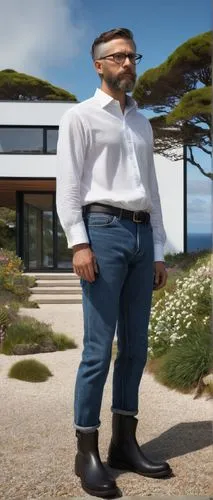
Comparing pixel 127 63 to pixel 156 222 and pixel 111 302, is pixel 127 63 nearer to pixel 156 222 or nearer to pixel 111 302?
pixel 156 222

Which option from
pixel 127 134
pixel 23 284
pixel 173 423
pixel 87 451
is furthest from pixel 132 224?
pixel 23 284

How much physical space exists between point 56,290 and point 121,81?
10.3 m

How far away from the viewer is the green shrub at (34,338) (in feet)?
21.8

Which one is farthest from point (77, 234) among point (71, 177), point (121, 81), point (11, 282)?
point (11, 282)

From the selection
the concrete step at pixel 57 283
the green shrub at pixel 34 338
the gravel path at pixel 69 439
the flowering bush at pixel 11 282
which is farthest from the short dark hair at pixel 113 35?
the concrete step at pixel 57 283

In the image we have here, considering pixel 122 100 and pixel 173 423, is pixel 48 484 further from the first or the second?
pixel 122 100

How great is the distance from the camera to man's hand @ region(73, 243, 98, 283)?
93.0 inches

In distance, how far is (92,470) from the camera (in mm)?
2465

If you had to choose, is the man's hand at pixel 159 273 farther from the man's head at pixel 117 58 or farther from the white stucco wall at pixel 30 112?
the white stucco wall at pixel 30 112

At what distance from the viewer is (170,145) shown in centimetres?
1530

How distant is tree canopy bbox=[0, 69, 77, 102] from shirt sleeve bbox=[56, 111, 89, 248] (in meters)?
35.3

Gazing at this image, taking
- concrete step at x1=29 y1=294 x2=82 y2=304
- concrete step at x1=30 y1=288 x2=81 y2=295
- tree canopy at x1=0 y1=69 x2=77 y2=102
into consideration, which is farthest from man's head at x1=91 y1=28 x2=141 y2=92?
tree canopy at x1=0 y1=69 x2=77 y2=102

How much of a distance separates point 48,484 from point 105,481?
269 mm

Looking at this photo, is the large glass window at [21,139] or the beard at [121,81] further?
the large glass window at [21,139]
